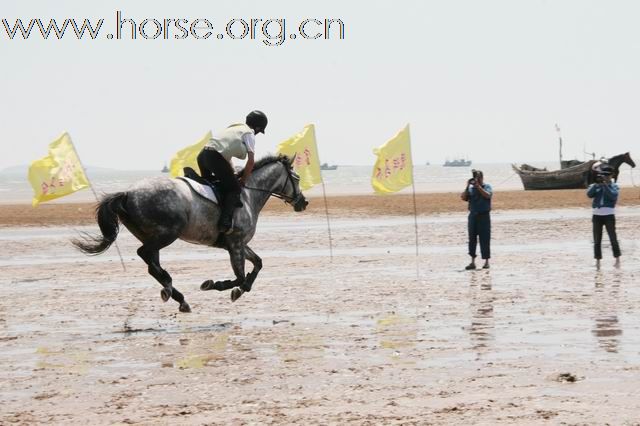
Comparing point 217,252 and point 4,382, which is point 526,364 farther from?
point 217,252

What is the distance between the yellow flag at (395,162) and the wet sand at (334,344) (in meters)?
3.36

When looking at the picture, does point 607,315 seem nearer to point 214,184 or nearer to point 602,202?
point 214,184

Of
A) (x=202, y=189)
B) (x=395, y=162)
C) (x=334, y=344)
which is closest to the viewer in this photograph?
(x=334, y=344)

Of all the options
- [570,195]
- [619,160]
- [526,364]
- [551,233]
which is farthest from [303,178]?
[570,195]

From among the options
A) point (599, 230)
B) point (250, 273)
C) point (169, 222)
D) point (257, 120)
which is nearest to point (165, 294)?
point (169, 222)

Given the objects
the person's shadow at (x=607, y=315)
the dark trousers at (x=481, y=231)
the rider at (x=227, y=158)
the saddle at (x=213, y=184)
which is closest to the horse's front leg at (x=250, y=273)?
the rider at (x=227, y=158)

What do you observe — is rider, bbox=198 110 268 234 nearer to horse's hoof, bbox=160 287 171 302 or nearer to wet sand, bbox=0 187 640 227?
horse's hoof, bbox=160 287 171 302

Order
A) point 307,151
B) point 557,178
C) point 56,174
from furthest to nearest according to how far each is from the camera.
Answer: point 557,178, point 307,151, point 56,174

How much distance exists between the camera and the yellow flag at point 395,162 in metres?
25.2

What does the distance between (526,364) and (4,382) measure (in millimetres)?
4554

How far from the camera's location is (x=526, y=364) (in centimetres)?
927

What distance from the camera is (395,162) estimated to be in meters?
25.4

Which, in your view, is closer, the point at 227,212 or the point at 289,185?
the point at 227,212

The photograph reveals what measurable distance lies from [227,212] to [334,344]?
306 centimetres
